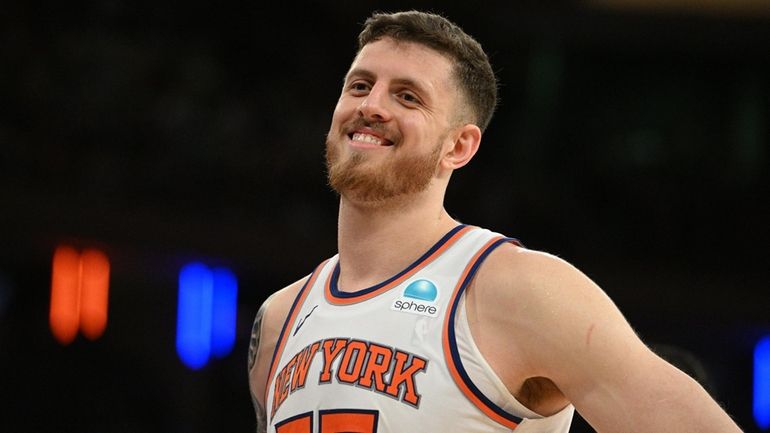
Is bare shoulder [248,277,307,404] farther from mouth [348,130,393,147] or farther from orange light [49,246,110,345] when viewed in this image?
orange light [49,246,110,345]

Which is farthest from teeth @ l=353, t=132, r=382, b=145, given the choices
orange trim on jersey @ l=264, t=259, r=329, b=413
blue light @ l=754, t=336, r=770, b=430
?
blue light @ l=754, t=336, r=770, b=430

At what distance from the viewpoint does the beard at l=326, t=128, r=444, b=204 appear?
3.32 meters

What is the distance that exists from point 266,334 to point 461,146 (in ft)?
3.19

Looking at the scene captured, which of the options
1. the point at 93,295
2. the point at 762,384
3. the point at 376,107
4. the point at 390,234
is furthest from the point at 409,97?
the point at 762,384

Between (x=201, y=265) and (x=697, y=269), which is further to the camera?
(x=697, y=269)

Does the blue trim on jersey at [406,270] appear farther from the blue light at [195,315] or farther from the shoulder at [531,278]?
the blue light at [195,315]

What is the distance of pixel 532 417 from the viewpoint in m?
3.03

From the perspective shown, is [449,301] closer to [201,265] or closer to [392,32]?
[392,32]

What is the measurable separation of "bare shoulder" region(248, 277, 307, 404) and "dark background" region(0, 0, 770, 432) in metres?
7.34

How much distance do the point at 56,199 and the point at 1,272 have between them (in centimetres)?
95

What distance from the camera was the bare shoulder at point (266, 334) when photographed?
12.5ft

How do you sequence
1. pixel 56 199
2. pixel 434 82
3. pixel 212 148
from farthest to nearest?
pixel 212 148, pixel 56 199, pixel 434 82

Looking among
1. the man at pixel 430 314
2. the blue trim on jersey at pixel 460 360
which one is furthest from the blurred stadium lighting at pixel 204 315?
the blue trim on jersey at pixel 460 360

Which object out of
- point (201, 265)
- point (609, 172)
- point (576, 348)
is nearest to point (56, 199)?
point (201, 265)
